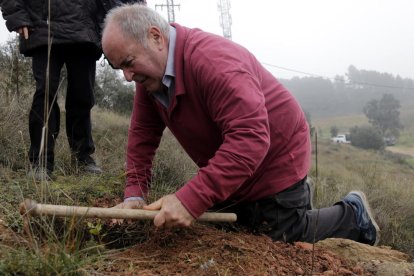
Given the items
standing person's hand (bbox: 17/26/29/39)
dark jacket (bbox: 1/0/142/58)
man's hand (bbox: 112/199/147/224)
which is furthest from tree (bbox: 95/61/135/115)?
man's hand (bbox: 112/199/147/224)

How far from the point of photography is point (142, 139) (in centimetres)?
311

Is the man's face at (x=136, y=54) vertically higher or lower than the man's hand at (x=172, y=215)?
higher

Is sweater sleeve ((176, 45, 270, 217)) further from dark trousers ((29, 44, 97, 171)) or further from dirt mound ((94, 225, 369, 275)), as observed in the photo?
dark trousers ((29, 44, 97, 171))

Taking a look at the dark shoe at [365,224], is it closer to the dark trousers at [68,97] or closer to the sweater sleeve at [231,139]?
the sweater sleeve at [231,139]

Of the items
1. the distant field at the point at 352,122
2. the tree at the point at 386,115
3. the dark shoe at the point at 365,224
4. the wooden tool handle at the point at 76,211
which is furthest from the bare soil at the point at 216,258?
the distant field at the point at 352,122

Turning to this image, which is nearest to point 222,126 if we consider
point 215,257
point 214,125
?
point 214,125

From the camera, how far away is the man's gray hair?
7.50 ft

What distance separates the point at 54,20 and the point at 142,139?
1.29 meters

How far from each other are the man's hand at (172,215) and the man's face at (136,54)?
0.67m

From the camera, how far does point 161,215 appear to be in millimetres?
2174

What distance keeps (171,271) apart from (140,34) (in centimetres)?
112

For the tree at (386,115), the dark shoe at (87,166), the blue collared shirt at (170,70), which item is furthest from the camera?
the tree at (386,115)

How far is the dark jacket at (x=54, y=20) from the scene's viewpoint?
3.48m

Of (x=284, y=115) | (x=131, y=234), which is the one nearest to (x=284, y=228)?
(x=284, y=115)
